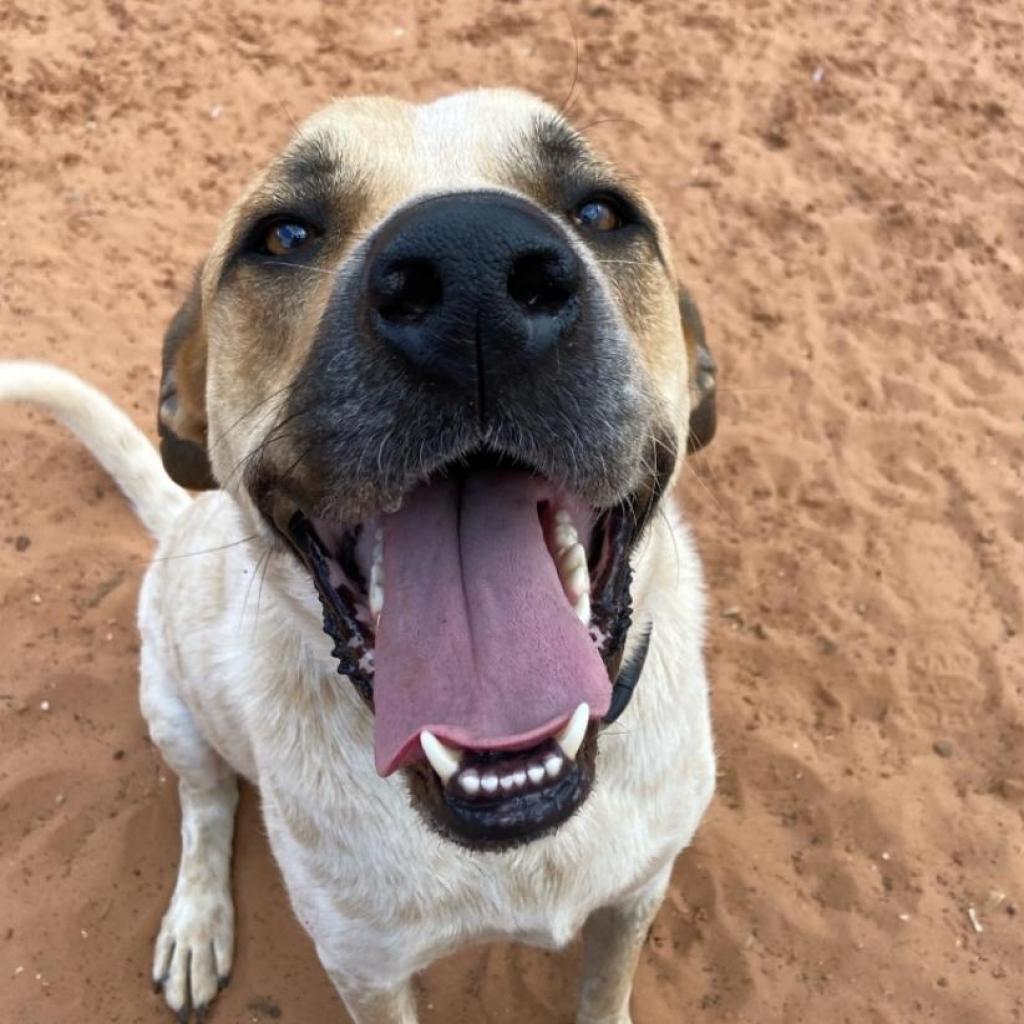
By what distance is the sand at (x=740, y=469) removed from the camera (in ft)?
12.1

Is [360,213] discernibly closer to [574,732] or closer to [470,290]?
[470,290]

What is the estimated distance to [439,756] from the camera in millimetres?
1982

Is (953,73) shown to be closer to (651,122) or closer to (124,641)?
(651,122)

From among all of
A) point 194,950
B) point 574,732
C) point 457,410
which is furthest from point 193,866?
point 457,410

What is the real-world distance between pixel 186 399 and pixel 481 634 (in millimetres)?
1165

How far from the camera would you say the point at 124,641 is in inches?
175

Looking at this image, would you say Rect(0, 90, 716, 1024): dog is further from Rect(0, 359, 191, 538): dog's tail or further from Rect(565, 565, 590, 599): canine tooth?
Rect(0, 359, 191, 538): dog's tail

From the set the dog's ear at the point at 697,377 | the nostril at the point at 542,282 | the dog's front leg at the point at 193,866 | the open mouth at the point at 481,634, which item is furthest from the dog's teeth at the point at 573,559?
the dog's front leg at the point at 193,866

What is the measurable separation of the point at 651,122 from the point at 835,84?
1.35 metres

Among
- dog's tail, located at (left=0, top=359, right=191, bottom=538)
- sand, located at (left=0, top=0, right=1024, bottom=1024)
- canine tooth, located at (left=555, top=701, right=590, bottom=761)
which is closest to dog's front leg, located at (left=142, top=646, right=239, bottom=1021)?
sand, located at (left=0, top=0, right=1024, bottom=1024)

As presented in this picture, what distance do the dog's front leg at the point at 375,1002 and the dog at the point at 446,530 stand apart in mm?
17

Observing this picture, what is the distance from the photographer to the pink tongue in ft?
6.76

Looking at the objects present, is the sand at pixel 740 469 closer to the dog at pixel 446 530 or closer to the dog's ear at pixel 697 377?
the dog at pixel 446 530

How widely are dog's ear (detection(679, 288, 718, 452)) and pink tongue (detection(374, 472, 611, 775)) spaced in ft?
2.83
